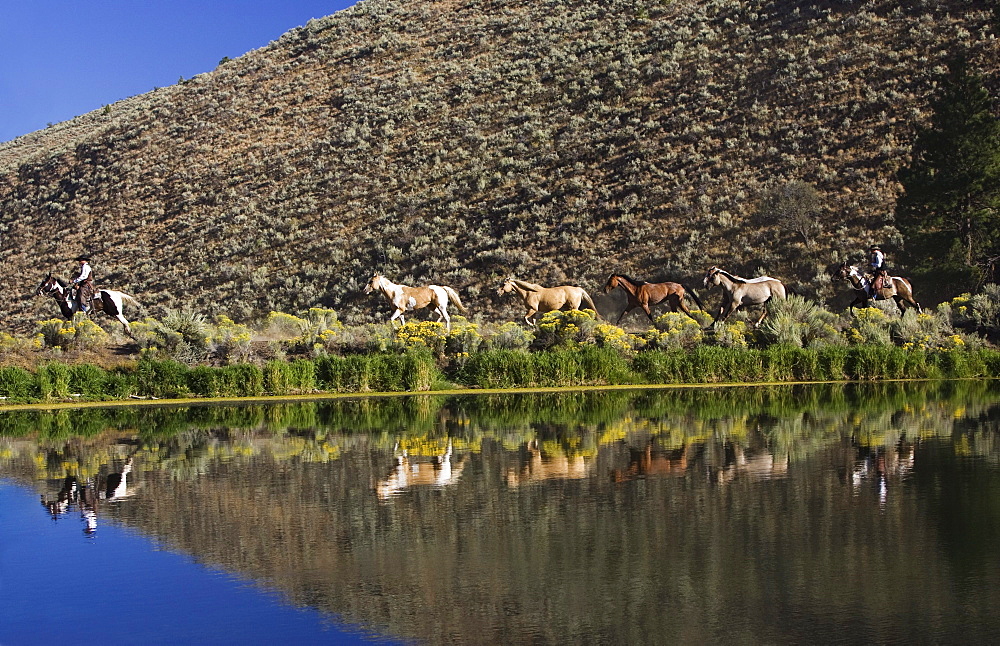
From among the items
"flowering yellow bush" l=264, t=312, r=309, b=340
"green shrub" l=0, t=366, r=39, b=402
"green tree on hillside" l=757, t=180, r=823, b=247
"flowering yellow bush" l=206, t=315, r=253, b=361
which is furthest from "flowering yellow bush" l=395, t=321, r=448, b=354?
"green tree on hillside" l=757, t=180, r=823, b=247

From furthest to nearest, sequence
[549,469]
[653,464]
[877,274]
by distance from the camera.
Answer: [877,274] → [653,464] → [549,469]

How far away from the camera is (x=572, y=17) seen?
233 ft

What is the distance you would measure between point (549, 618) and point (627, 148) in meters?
50.9

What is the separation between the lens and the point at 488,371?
26906 millimetres

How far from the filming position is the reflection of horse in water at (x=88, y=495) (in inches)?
442

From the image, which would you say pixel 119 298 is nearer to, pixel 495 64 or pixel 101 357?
pixel 101 357

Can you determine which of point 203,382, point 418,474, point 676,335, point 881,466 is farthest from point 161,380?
point 881,466

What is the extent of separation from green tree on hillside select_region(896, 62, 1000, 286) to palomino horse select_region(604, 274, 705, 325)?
976 centimetres

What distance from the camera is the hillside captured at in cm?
4994

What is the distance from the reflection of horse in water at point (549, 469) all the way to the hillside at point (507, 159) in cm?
3190

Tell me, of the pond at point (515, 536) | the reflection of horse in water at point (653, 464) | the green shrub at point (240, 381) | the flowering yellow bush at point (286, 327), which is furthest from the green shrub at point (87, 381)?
the reflection of horse in water at point (653, 464)

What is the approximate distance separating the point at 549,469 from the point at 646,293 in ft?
77.8

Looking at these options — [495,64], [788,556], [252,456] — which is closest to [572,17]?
[495,64]

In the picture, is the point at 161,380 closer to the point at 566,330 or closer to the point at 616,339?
the point at 566,330
